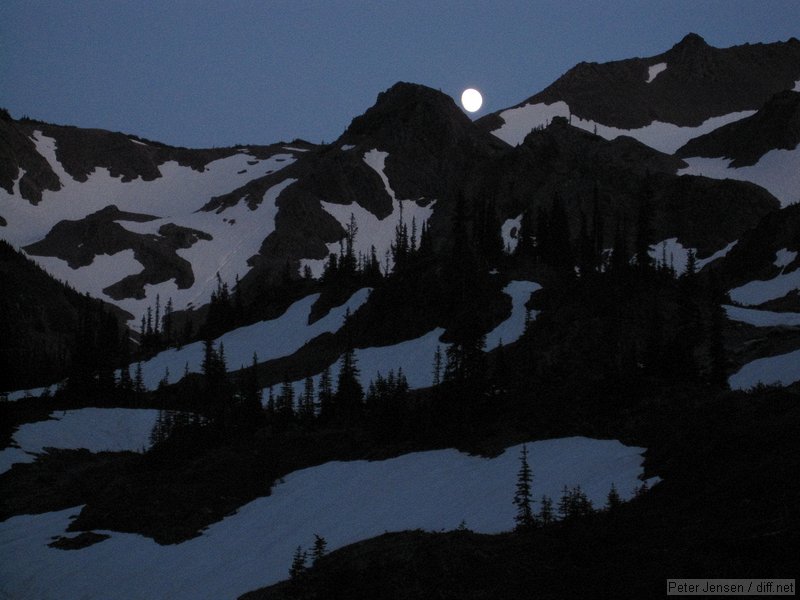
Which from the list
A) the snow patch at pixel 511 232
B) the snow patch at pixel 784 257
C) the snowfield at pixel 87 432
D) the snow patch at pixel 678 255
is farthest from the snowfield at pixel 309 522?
the snow patch at pixel 511 232

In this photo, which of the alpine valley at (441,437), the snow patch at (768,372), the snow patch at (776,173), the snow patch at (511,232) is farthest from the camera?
the snow patch at (776,173)

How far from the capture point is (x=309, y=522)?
42.2 metres

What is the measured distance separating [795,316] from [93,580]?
63402 mm

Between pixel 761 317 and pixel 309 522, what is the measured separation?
50.5 metres

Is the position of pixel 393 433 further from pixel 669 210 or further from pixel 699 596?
pixel 669 210

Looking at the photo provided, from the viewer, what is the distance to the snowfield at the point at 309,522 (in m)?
36.5

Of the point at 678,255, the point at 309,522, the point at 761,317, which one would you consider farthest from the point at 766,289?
the point at 309,522

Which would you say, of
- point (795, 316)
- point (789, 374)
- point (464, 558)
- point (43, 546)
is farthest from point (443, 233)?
point (464, 558)

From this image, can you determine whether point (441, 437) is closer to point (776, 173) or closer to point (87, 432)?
point (87, 432)

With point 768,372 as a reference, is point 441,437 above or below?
below

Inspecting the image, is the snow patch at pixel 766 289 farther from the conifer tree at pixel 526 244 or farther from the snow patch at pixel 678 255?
the conifer tree at pixel 526 244

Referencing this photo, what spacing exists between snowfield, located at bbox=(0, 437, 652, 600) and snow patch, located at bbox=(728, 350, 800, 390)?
20.6 meters

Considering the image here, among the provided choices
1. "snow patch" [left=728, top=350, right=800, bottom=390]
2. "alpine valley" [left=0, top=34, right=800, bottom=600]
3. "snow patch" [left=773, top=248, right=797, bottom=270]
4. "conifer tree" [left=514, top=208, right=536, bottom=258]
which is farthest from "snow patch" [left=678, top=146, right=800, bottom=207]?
"snow patch" [left=728, top=350, right=800, bottom=390]

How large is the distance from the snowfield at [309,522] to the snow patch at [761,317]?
35997 millimetres
